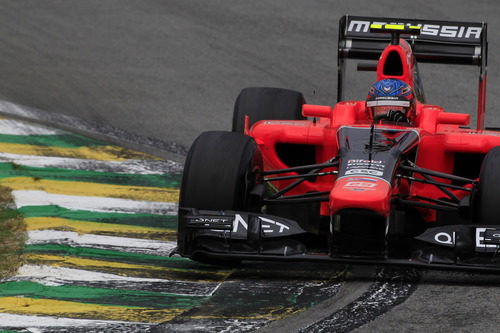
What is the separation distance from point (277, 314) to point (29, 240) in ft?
7.98

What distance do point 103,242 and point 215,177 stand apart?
45.0 inches

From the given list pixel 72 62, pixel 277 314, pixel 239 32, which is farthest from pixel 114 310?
pixel 239 32

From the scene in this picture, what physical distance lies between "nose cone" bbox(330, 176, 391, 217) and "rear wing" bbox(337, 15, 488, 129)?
2.95 meters

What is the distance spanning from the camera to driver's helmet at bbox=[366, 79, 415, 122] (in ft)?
26.5

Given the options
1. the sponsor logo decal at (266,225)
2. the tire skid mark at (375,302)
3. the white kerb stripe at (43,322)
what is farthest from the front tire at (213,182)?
the white kerb stripe at (43,322)

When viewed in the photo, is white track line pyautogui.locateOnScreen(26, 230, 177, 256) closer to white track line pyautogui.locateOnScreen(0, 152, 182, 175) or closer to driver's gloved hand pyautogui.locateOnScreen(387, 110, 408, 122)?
driver's gloved hand pyautogui.locateOnScreen(387, 110, 408, 122)

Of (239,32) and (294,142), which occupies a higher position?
(239,32)

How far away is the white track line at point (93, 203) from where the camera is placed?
28.4ft

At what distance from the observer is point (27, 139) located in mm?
10758

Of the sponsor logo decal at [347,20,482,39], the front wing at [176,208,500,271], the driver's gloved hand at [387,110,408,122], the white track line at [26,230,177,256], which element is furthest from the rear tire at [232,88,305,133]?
the front wing at [176,208,500,271]

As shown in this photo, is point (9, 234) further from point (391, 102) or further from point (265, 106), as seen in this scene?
point (391, 102)

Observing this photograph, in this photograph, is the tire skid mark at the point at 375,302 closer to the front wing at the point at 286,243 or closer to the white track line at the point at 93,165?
the front wing at the point at 286,243

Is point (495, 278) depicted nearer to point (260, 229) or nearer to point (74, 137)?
point (260, 229)

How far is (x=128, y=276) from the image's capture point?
6.78m
